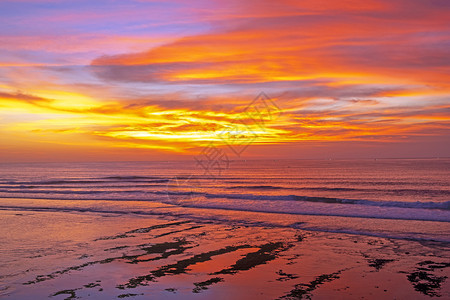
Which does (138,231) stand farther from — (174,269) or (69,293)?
(69,293)

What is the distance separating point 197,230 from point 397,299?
957 cm

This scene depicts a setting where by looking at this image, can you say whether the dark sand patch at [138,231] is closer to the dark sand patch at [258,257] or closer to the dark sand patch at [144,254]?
the dark sand patch at [144,254]

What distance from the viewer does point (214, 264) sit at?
10305 millimetres

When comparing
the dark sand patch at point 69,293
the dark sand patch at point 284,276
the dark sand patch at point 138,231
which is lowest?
the dark sand patch at point 138,231

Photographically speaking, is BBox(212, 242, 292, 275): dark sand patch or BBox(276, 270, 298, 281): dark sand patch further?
BBox(212, 242, 292, 275): dark sand patch

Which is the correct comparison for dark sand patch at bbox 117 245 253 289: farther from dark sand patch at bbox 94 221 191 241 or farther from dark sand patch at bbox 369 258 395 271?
dark sand patch at bbox 94 221 191 241

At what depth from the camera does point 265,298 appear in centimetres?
759

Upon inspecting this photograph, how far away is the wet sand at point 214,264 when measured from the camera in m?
8.02

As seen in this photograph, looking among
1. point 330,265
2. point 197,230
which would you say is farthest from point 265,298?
point 197,230

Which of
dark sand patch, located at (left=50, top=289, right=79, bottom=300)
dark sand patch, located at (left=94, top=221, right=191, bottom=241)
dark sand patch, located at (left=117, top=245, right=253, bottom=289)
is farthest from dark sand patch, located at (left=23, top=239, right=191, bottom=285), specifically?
dark sand patch, located at (left=94, top=221, right=191, bottom=241)

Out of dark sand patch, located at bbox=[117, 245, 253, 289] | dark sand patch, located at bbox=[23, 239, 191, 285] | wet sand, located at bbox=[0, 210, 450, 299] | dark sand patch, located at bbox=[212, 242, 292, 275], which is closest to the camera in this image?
wet sand, located at bbox=[0, 210, 450, 299]

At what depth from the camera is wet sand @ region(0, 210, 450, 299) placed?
8.02 metres

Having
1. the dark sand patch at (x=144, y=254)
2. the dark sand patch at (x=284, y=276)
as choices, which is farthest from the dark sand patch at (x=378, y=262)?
the dark sand patch at (x=144, y=254)

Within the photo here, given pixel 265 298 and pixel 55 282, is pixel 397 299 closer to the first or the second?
pixel 265 298
